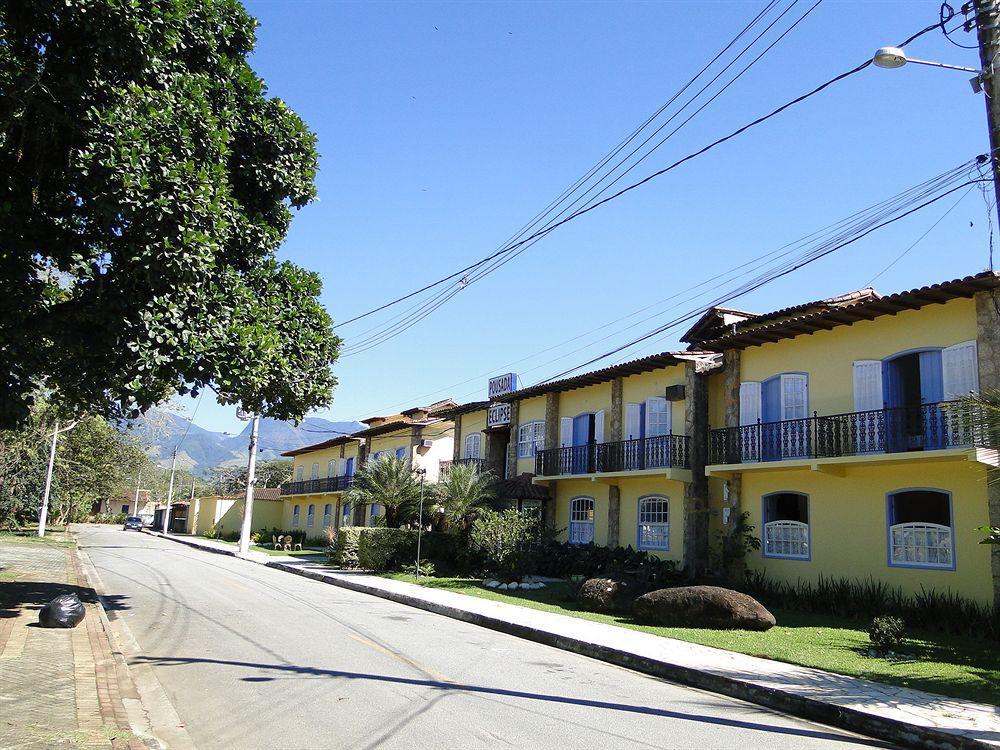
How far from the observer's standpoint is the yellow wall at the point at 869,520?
14773 millimetres

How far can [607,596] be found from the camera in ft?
55.1

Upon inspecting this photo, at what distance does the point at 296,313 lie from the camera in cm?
1259

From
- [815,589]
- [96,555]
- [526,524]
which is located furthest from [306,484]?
[815,589]

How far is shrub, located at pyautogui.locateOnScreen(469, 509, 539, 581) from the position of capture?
22.3 m

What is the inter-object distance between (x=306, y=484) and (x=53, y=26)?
139ft

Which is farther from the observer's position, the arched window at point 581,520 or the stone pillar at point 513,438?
the stone pillar at point 513,438

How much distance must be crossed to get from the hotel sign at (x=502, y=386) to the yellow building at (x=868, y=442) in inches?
428

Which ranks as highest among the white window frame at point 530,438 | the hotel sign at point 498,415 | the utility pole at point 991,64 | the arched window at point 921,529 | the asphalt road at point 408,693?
the utility pole at point 991,64

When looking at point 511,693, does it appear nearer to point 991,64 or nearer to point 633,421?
point 991,64

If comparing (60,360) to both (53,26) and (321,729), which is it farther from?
(321,729)

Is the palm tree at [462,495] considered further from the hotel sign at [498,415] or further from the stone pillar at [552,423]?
the hotel sign at [498,415]

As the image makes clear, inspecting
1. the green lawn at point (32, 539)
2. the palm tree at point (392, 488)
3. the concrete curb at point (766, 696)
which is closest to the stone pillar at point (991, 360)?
the concrete curb at point (766, 696)

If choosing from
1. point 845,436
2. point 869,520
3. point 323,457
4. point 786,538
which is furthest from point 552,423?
point 323,457

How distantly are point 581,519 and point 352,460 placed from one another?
22.7 m
